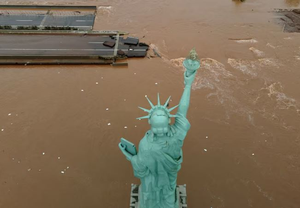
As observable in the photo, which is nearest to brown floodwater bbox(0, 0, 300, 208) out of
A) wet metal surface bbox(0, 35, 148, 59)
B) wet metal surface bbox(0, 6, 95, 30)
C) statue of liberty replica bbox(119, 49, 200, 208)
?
wet metal surface bbox(0, 35, 148, 59)

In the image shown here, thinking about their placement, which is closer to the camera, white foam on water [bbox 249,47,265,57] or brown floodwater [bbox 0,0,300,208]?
brown floodwater [bbox 0,0,300,208]

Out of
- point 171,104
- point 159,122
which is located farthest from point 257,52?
point 159,122

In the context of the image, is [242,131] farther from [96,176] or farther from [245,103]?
[96,176]

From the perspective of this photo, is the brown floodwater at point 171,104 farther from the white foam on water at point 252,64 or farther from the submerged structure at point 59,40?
the submerged structure at point 59,40

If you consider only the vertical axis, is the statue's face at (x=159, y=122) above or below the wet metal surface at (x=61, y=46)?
below

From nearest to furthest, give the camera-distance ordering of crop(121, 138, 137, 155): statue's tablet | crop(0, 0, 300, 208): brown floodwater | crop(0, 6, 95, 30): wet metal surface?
crop(121, 138, 137, 155): statue's tablet → crop(0, 0, 300, 208): brown floodwater → crop(0, 6, 95, 30): wet metal surface

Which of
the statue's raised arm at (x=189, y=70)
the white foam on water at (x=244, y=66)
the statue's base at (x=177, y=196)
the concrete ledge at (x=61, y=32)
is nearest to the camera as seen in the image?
the statue's raised arm at (x=189, y=70)

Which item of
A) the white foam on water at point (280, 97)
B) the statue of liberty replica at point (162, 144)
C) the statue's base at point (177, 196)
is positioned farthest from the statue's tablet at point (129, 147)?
the white foam on water at point (280, 97)

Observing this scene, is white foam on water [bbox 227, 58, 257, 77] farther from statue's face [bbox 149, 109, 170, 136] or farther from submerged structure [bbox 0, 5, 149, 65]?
statue's face [bbox 149, 109, 170, 136]

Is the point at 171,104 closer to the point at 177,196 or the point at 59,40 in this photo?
the point at 177,196
